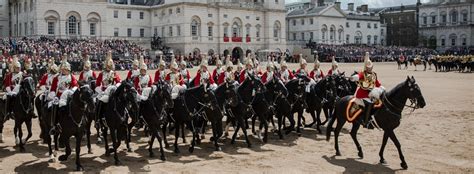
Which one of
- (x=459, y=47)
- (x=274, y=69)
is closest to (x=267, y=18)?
(x=459, y=47)

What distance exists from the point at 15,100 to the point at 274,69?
329 inches

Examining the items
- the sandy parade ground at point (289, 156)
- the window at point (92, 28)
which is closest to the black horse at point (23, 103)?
the sandy parade ground at point (289, 156)

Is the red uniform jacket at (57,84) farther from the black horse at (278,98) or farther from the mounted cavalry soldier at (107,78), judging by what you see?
the black horse at (278,98)

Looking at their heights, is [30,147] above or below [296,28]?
below

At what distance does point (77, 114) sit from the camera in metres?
11.6

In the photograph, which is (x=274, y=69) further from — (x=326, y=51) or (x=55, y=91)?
(x=326, y=51)

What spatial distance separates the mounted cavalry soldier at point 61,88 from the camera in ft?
39.1

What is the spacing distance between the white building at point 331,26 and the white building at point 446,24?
31.4 feet

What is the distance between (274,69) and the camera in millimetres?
17656

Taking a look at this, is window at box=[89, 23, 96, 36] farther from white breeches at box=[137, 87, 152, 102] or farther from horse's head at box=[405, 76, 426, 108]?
horse's head at box=[405, 76, 426, 108]

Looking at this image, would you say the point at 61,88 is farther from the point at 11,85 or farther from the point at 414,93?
the point at 414,93

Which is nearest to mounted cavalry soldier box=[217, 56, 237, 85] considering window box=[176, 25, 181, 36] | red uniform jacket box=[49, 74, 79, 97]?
red uniform jacket box=[49, 74, 79, 97]

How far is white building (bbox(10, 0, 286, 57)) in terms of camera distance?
194 feet

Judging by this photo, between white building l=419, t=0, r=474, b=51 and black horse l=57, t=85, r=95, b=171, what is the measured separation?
92925 millimetres
